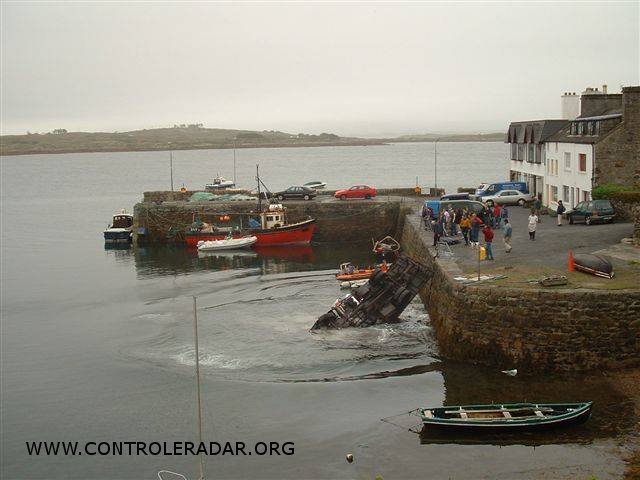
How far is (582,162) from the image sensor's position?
141 ft

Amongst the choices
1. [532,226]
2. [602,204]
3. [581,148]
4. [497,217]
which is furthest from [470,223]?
[581,148]

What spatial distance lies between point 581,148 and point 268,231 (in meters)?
22.7

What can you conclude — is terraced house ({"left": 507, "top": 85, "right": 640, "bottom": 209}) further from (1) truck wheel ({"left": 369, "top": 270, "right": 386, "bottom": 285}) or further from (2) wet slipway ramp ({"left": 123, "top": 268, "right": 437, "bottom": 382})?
(1) truck wheel ({"left": 369, "top": 270, "right": 386, "bottom": 285})

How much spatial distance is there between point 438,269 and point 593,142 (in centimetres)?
1496

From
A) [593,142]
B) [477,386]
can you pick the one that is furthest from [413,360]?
[593,142]

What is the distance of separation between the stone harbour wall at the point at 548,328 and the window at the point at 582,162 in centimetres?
1968

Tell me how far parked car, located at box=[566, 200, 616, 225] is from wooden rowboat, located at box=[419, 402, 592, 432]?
19511 mm

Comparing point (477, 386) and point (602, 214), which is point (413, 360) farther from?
point (602, 214)

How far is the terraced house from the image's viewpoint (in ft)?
131

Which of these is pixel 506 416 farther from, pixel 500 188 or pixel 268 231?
pixel 268 231

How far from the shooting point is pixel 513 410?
20.9 meters

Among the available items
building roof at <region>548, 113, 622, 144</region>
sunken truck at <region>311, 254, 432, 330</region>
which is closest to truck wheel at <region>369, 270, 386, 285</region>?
sunken truck at <region>311, 254, 432, 330</region>

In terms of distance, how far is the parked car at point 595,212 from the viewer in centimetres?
3825

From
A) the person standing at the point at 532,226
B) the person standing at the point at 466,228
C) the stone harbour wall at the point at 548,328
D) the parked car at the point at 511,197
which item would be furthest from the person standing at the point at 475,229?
the parked car at the point at 511,197
